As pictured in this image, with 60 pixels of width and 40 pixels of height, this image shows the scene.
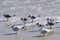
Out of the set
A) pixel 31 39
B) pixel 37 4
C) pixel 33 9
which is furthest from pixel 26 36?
pixel 37 4

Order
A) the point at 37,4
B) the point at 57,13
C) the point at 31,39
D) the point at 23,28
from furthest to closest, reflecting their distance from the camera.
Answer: the point at 37,4
the point at 57,13
the point at 23,28
the point at 31,39

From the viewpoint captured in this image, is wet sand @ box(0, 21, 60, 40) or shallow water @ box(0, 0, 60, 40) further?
shallow water @ box(0, 0, 60, 40)

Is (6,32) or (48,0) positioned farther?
(48,0)

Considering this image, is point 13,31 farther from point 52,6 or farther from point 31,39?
point 52,6

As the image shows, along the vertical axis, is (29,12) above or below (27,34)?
above

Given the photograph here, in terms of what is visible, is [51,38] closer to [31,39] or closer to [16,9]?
[31,39]

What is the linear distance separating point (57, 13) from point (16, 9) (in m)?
3.89

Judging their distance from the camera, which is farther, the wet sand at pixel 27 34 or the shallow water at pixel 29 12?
the shallow water at pixel 29 12

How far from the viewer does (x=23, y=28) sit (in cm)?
1492

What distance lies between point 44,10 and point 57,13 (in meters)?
1.72

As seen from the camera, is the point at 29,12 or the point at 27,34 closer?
the point at 27,34

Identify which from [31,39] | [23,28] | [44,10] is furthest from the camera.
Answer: [44,10]

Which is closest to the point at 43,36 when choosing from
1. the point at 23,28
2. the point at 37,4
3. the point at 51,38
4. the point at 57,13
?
the point at 51,38

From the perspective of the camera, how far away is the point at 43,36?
13.8 meters
